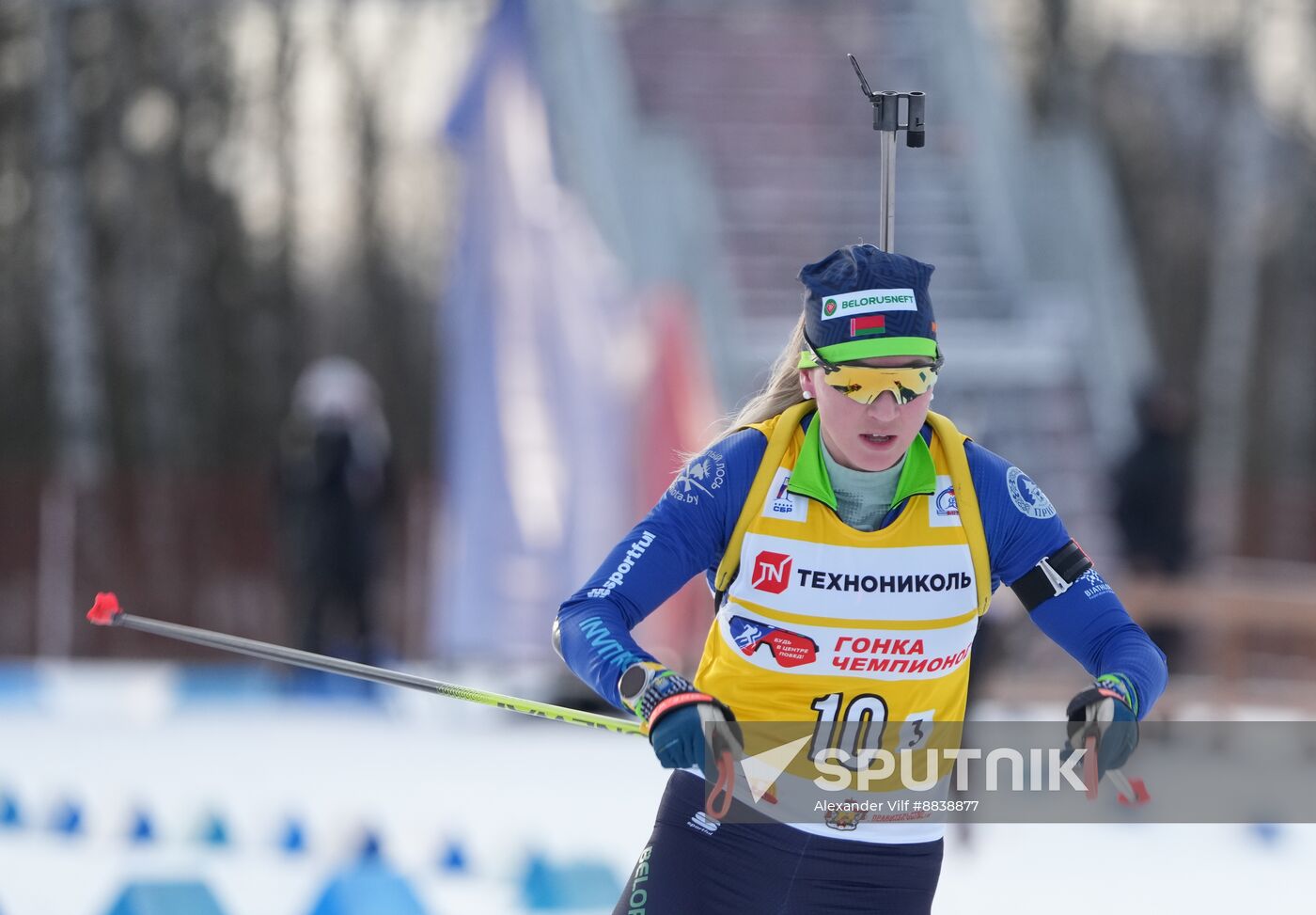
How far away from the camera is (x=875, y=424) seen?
3.29 meters

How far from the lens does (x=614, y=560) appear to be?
130 inches

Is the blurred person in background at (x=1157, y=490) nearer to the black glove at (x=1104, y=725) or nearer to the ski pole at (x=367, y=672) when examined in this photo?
the ski pole at (x=367, y=672)

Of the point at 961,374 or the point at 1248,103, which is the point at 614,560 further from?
the point at 1248,103

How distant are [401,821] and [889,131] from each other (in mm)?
4449

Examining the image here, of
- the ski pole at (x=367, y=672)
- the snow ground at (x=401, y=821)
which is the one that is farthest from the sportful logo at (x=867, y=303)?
the snow ground at (x=401, y=821)

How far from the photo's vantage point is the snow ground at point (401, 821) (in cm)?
651

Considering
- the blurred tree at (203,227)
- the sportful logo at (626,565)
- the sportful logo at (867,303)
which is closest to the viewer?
the sportful logo at (626,565)

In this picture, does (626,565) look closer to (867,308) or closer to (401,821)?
(867,308)

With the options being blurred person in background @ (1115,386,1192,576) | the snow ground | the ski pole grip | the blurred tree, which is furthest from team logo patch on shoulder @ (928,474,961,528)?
the blurred tree

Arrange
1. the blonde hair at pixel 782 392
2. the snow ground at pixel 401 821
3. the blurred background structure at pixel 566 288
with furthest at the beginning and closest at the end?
the blurred background structure at pixel 566 288 < the snow ground at pixel 401 821 < the blonde hair at pixel 782 392

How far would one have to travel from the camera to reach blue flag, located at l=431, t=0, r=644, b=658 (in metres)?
11.9

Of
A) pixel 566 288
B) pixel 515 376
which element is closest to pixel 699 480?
pixel 566 288

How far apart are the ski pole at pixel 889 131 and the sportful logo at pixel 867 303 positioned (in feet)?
1.53

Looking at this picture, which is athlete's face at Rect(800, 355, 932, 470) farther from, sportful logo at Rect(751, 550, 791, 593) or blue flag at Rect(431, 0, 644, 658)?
blue flag at Rect(431, 0, 644, 658)
